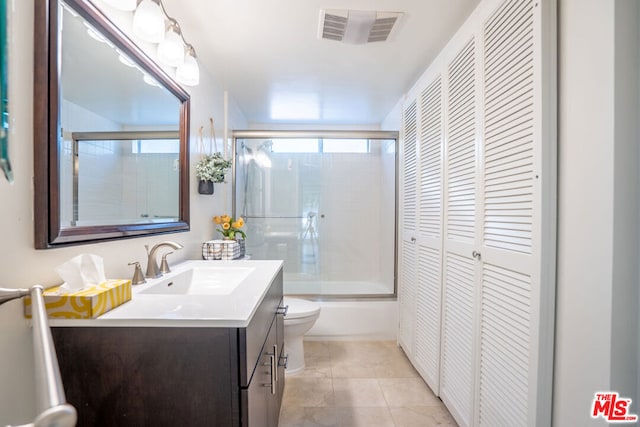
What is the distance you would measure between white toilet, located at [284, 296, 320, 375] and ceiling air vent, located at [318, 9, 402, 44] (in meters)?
1.69

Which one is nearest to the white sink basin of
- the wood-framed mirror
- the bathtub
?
the wood-framed mirror

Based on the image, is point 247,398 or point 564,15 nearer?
point 247,398

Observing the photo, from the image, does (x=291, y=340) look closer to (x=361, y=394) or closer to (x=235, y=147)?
(x=361, y=394)

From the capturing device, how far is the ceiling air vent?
→ 140 cm

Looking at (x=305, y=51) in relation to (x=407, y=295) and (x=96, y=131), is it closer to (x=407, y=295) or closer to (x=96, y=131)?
(x=96, y=131)

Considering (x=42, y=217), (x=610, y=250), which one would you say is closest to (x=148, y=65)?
(x=42, y=217)

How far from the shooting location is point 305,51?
5.78 feet

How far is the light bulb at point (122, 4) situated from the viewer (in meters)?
0.99

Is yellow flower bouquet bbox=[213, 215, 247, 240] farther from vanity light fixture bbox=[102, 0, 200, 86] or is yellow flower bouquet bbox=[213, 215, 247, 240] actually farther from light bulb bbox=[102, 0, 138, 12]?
light bulb bbox=[102, 0, 138, 12]

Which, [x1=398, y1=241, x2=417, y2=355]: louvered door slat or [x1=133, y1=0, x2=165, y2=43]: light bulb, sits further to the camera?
[x1=398, y1=241, x2=417, y2=355]: louvered door slat

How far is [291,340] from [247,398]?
1310 mm

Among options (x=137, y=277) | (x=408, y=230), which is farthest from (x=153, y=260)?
(x=408, y=230)

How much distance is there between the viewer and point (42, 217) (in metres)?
0.77

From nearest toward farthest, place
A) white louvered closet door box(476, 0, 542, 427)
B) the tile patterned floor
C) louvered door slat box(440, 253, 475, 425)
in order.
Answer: white louvered closet door box(476, 0, 542, 427) → louvered door slat box(440, 253, 475, 425) → the tile patterned floor
